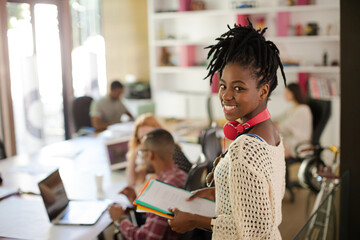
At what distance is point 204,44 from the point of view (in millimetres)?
6684

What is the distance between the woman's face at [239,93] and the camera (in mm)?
1364

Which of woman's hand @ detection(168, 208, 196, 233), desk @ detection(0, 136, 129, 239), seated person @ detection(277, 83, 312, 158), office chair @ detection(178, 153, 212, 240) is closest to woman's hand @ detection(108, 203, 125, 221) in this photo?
desk @ detection(0, 136, 129, 239)

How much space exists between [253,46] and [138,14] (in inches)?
239

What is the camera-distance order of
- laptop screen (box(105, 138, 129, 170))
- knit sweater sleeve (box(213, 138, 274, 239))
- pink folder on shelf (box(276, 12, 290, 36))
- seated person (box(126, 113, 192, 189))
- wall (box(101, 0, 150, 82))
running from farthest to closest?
wall (box(101, 0, 150, 82)) → pink folder on shelf (box(276, 12, 290, 36)) → laptop screen (box(105, 138, 129, 170)) → seated person (box(126, 113, 192, 189)) → knit sweater sleeve (box(213, 138, 274, 239))

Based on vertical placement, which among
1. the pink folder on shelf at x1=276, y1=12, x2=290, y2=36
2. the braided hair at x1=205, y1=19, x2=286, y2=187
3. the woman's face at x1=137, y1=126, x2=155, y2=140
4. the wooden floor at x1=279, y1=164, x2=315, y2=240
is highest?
the pink folder on shelf at x1=276, y1=12, x2=290, y2=36

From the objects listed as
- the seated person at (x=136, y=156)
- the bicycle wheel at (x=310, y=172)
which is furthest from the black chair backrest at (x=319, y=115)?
the seated person at (x=136, y=156)

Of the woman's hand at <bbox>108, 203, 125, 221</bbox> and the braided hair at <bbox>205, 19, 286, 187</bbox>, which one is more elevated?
the braided hair at <bbox>205, 19, 286, 187</bbox>

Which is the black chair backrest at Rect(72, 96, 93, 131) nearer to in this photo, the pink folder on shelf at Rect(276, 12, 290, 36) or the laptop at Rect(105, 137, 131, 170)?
the laptop at Rect(105, 137, 131, 170)

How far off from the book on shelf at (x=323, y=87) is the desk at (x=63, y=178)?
3.34 metres

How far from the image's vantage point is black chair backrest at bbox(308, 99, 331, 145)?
4164 millimetres

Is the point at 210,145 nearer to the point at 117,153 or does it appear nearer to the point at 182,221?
the point at 117,153

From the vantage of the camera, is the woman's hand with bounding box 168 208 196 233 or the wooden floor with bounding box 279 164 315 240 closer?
the woman's hand with bounding box 168 208 196 233

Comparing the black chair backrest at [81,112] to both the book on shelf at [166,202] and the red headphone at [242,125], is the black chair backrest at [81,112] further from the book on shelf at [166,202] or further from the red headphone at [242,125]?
the red headphone at [242,125]

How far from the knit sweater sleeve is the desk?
35.1 inches
